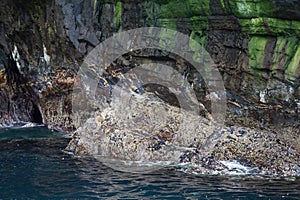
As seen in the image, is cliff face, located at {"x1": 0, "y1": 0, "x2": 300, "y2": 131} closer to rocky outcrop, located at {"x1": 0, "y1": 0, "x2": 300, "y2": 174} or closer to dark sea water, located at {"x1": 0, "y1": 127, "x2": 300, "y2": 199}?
rocky outcrop, located at {"x1": 0, "y1": 0, "x2": 300, "y2": 174}

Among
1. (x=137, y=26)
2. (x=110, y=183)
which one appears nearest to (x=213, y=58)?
(x=137, y=26)

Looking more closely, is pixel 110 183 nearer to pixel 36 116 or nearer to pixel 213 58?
pixel 213 58

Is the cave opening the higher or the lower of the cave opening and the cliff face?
the lower

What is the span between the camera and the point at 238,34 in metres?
16.2

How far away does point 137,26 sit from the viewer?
63.5ft

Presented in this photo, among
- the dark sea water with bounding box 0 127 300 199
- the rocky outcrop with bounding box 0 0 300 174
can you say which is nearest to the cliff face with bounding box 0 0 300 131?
the rocky outcrop with bounding box 0 0 300 174

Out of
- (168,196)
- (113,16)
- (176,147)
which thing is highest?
(113,16)

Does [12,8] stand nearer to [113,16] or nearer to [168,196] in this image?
[113,16]

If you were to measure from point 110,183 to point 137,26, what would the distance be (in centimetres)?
775

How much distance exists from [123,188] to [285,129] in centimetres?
647

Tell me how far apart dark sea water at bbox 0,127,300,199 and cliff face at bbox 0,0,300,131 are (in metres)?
3.54

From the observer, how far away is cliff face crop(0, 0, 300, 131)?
1510 centimetres

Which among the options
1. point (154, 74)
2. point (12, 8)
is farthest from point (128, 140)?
point (12, 8)

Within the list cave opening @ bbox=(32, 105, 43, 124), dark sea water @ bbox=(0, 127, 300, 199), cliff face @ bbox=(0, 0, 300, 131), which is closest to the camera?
dark sea water @ bbox=(0, 127, 300, 199)
